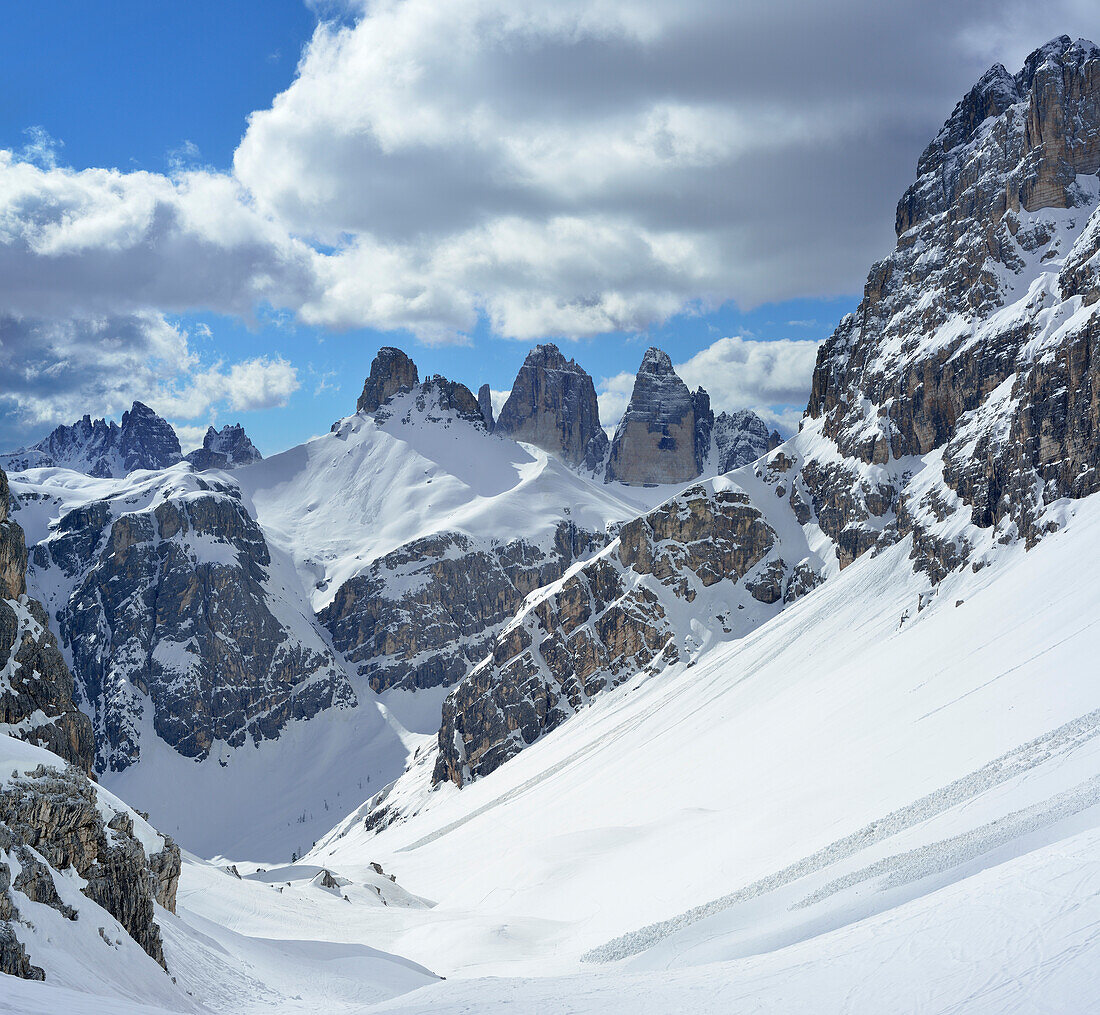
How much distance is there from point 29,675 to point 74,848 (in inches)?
1543

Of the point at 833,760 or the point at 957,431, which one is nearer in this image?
the point at 833,760

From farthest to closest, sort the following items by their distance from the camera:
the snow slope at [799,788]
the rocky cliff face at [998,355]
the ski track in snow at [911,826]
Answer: the rocky cliff face at [998,355]
the snow slope at [799,788]
the ski track in snow at [911,826]

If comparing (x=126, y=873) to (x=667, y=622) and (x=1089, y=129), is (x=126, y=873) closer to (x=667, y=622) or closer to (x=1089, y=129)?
(x=667, y=622)

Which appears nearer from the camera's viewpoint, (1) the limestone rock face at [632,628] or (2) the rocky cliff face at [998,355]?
(2) the rocky cliff face at [998,355]

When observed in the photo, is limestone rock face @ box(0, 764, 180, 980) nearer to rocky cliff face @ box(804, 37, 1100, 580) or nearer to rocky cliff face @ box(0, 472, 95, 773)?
rocky cliff face @ box(0, 472, 95, 773)

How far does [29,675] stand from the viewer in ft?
223

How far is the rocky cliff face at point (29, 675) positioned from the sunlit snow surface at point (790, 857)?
1407 cm

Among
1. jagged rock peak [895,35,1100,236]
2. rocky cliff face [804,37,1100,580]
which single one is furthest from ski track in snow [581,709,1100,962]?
jagged rock peak [895,35,1100,236]

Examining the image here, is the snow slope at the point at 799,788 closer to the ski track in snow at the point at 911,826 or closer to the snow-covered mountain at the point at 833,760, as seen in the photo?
the ski track in snow at the point at 911,826

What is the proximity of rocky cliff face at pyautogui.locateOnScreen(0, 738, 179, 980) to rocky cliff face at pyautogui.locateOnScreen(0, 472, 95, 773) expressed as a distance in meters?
31.1

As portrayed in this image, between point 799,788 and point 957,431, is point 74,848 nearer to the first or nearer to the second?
point 799,788

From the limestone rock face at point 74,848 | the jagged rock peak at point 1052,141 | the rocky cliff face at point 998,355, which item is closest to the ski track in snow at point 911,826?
the limestone rock face at point 74,848

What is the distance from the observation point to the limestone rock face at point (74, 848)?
3005cm

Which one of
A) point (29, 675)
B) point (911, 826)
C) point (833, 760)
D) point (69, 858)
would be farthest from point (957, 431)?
point (69, 858)
